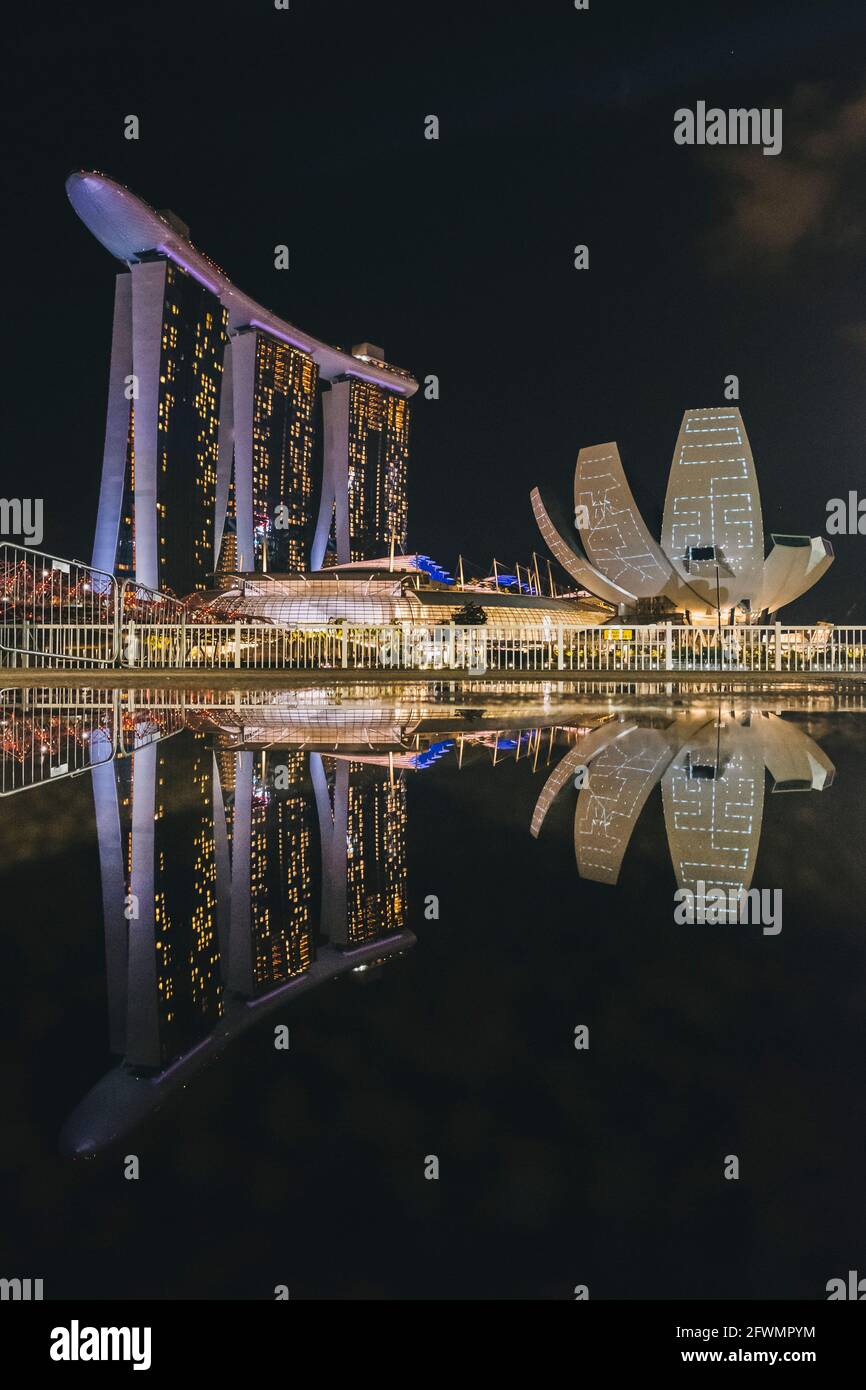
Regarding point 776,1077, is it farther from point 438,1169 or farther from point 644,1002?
point 438,1169

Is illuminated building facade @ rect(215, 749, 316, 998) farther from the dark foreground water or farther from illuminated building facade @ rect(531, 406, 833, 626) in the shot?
illuminated building facade @ rect(531, 406, 833, 626)

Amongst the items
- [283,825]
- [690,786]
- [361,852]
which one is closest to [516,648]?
[690,786]

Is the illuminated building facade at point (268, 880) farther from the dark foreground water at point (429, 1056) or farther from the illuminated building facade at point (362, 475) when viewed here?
the illuminated building facade at point (362, 475)

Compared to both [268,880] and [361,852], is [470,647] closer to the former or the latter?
[361,852]

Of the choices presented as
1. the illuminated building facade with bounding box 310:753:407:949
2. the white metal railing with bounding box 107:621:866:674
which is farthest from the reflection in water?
the white metal railing with bounding box 107:621:866:674

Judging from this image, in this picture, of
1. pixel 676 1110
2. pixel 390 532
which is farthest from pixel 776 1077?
pixel 390 532

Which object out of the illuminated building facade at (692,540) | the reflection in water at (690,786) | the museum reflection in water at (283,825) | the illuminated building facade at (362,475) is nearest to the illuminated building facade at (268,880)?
the museum reflection in water at (283,825)
